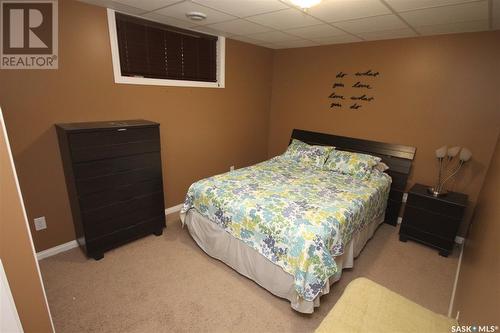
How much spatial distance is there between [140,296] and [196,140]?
206cm

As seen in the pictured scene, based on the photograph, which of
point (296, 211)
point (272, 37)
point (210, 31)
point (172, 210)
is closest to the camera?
point (296, 211)

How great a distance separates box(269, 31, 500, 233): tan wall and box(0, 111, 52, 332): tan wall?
3.59m

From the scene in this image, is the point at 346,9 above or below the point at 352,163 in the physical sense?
above

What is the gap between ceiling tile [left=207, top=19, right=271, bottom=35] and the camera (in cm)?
269

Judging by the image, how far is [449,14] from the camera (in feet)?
6.94

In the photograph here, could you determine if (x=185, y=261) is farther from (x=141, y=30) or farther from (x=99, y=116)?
(x=141, y=30)

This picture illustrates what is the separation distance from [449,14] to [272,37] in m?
1.84

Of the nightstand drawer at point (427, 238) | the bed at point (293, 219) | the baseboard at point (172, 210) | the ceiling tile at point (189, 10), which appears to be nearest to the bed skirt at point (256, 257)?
the bed at point (293, 219)

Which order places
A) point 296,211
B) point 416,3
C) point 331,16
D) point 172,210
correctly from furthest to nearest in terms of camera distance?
point 172,210 → point 331,16 → point 296,211 → point 416,3

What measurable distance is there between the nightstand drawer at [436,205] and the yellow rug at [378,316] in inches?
65.3

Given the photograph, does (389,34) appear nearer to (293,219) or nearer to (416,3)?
(416,3)

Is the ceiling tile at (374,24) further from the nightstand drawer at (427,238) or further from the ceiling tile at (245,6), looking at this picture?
the nightstand drawer at (427,238)

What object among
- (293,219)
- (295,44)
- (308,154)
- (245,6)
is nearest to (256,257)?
(293,219)

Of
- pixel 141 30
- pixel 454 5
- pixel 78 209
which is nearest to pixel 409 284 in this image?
pixel 454 5
